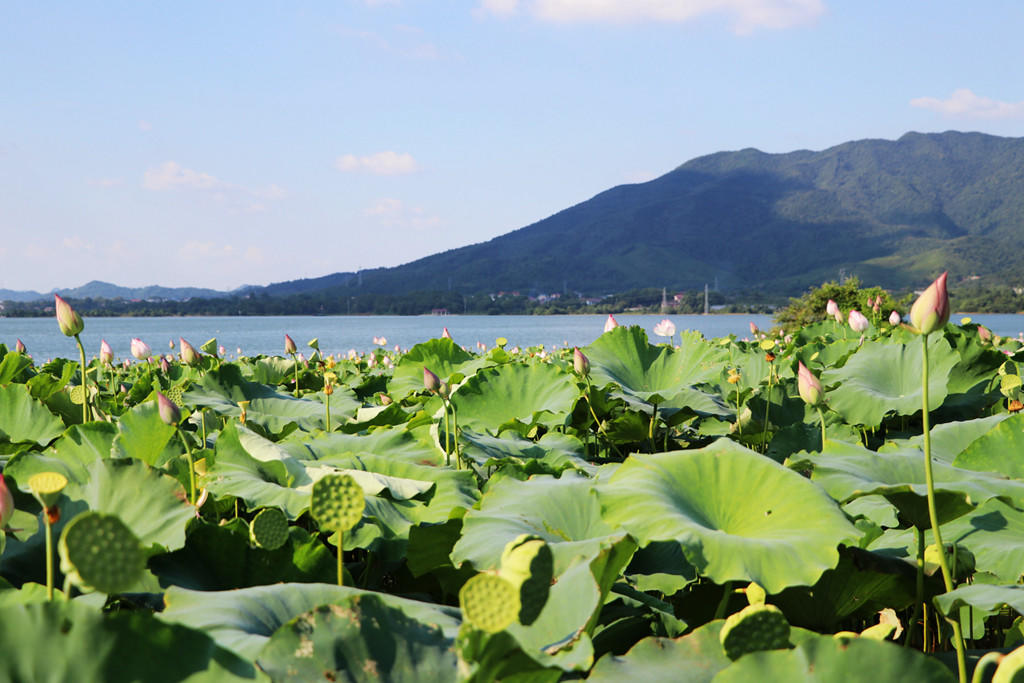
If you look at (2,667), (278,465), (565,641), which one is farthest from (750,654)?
(278,465)

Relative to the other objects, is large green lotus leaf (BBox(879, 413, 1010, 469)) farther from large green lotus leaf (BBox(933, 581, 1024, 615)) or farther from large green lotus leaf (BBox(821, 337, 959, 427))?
large green lotus leaf (BBox(933, 581, 1024, 615))

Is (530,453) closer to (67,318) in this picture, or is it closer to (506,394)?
(506,394)

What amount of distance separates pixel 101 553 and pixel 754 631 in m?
0.59

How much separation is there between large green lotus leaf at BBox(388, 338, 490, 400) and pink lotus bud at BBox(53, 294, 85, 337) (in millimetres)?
1451

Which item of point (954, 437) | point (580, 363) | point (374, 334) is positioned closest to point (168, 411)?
point (580, 363)

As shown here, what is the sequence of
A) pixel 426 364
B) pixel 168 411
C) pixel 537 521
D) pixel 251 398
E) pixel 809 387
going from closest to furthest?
pixel 537 521 → pixel 168 411 → pixel 809 387 → pixel 251 398 → pixel 426 364

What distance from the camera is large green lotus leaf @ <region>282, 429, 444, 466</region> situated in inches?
66.1

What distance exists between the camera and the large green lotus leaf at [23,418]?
6.01 feet

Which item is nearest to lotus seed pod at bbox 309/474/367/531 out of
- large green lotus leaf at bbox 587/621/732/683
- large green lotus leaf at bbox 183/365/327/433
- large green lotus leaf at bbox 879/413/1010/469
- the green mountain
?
large green lotus leaf at bbox 587/621/732/683

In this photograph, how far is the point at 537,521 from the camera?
1.20m

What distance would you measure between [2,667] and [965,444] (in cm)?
198

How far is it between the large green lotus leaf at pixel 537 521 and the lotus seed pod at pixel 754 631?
29cm

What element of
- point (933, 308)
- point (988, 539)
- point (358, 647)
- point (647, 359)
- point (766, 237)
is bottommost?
point (988, 539)

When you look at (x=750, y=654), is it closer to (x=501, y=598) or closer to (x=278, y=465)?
(x=501, y=598)
